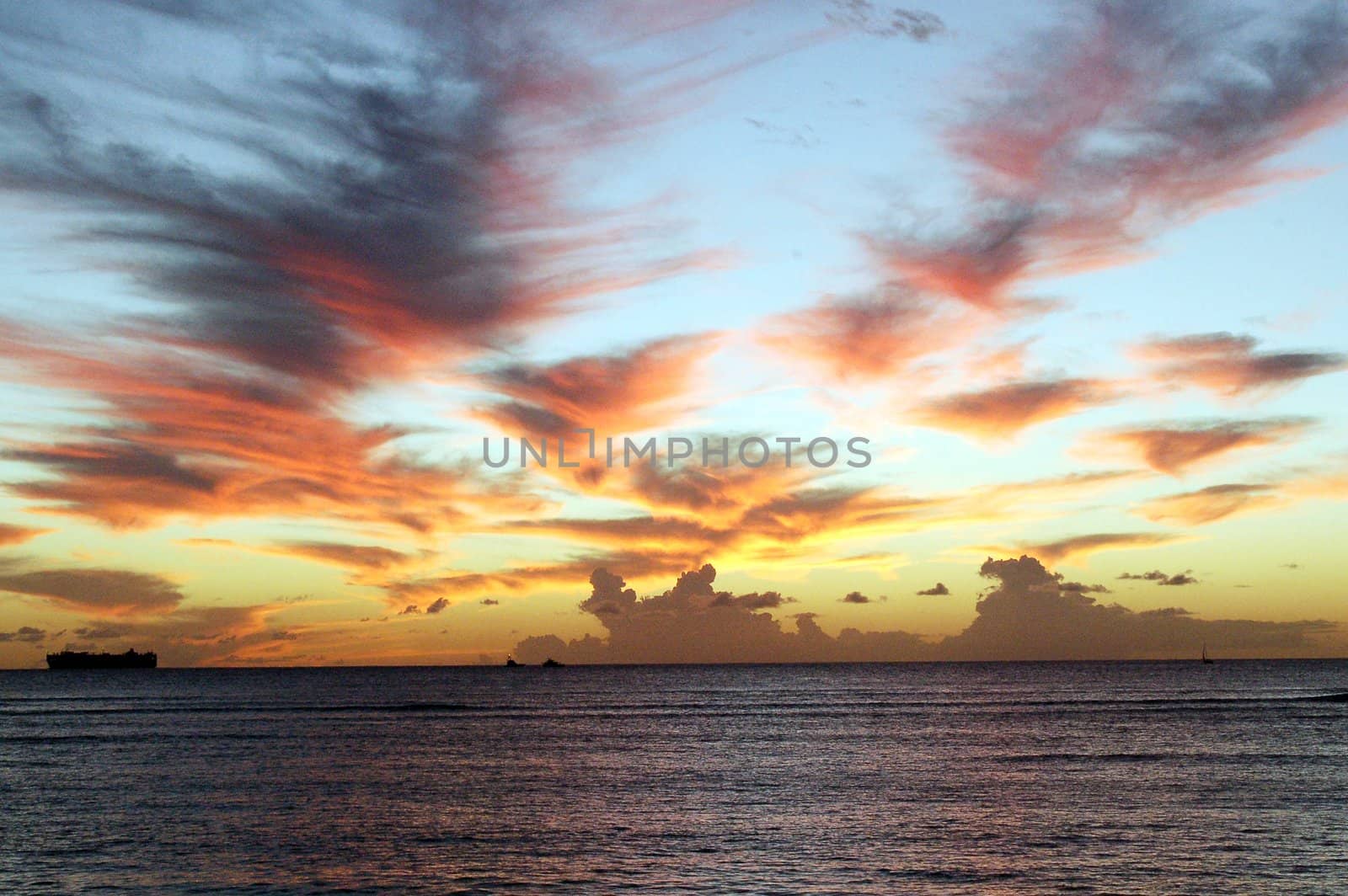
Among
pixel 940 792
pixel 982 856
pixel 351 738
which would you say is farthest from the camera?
pixel 351 738

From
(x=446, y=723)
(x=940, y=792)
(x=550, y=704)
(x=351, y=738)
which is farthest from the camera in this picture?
(x=550, y=704)

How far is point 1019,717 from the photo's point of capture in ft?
436

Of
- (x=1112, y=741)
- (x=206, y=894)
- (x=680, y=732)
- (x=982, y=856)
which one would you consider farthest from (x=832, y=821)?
(x=680, y=732)

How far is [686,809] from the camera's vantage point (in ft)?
198

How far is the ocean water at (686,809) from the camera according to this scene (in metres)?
44.1

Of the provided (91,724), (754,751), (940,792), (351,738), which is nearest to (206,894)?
(940,792)

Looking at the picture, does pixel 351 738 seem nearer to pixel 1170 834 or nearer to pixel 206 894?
pixel 206 894

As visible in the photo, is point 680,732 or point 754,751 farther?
point 680,732

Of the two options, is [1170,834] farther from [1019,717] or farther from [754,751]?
[1019,717]

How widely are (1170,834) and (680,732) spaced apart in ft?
222

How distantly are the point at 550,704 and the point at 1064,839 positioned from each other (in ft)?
452

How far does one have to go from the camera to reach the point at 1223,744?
93.9 meters

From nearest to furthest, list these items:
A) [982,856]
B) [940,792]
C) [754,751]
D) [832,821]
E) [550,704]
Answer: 1. [982,856]
2. [832,821]
3. [940,792]
4. [754,751]
5. [550,704]

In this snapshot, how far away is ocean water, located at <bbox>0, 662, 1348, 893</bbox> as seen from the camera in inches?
1735
